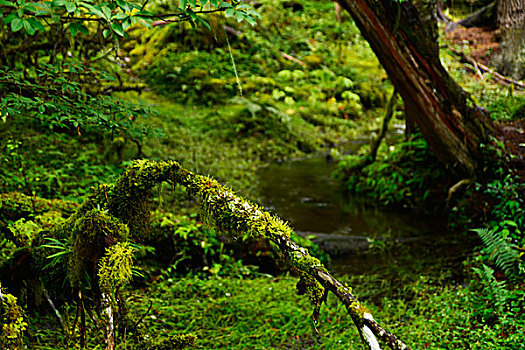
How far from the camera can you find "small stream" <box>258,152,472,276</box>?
5.25 m

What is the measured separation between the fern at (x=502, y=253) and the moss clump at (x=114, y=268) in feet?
11.2

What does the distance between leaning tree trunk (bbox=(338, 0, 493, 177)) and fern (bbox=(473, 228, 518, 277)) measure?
82.8 inches

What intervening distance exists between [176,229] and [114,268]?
9.15 ft

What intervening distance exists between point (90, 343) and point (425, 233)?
16.1 feet

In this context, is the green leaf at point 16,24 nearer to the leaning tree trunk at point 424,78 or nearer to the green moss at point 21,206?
the green moss at point 21,206

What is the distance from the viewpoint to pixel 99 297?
2010 mm

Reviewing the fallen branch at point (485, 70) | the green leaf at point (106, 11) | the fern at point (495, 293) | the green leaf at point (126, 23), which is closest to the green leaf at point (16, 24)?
the green leaf at point (106, 11)

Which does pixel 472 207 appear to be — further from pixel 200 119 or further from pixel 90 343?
pixel 200 119

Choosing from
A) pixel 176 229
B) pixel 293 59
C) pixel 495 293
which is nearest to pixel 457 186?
pixel 495 293

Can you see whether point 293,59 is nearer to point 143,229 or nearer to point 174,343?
point 143,229

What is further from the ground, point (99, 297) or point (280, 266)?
point (99, 297)

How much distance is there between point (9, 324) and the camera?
188 cm

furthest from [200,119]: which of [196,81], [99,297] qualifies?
[99,297]

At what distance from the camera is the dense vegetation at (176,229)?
214 cm
